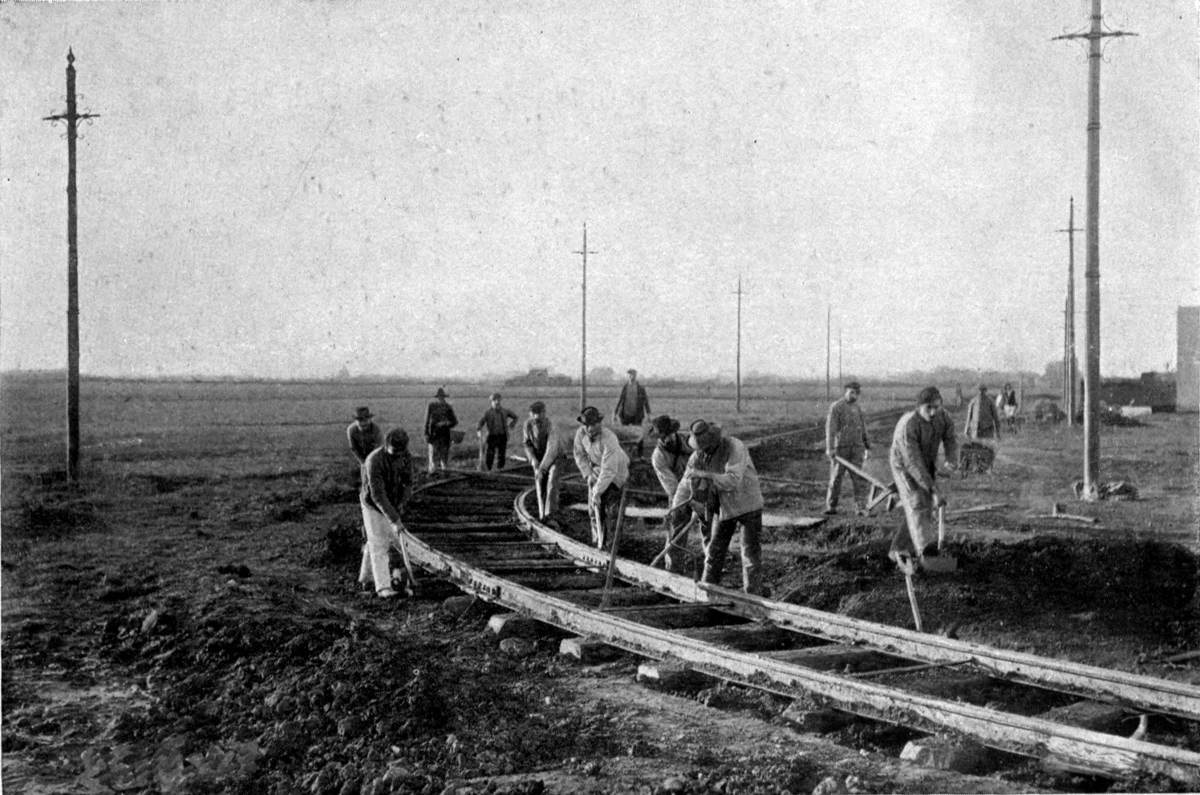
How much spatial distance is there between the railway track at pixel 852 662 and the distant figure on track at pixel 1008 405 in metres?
23.6

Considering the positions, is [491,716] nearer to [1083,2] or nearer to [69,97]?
[69,97]

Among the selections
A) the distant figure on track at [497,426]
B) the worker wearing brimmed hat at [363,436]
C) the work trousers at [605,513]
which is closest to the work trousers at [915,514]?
the work trousers at [605,513]

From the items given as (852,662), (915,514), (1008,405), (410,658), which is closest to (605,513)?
(915,514)

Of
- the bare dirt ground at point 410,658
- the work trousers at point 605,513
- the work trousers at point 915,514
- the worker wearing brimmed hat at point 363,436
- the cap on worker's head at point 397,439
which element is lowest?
the bare dirt ground at point 410,658

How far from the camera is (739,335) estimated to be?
46.1m

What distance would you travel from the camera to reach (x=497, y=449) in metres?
17.5

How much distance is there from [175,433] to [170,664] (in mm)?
29346

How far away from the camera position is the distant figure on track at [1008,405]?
30.5 m

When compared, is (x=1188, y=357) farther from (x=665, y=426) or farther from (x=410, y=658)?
(x=410, y=658)

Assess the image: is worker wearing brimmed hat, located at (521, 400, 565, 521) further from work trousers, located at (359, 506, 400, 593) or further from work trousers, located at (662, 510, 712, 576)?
work trousers, located at (359, 506, 400, 593)

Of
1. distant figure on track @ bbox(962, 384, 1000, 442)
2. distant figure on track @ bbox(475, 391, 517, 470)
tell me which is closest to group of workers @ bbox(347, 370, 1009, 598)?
distant figure on track @ bbox(475, 391, 517, 470)

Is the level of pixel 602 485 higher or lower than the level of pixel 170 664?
higher

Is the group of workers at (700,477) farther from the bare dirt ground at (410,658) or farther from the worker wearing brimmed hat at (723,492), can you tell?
the bare dirt ground at (410,658)

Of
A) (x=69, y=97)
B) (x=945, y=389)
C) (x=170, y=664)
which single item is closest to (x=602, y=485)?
(x=170, y=664)
